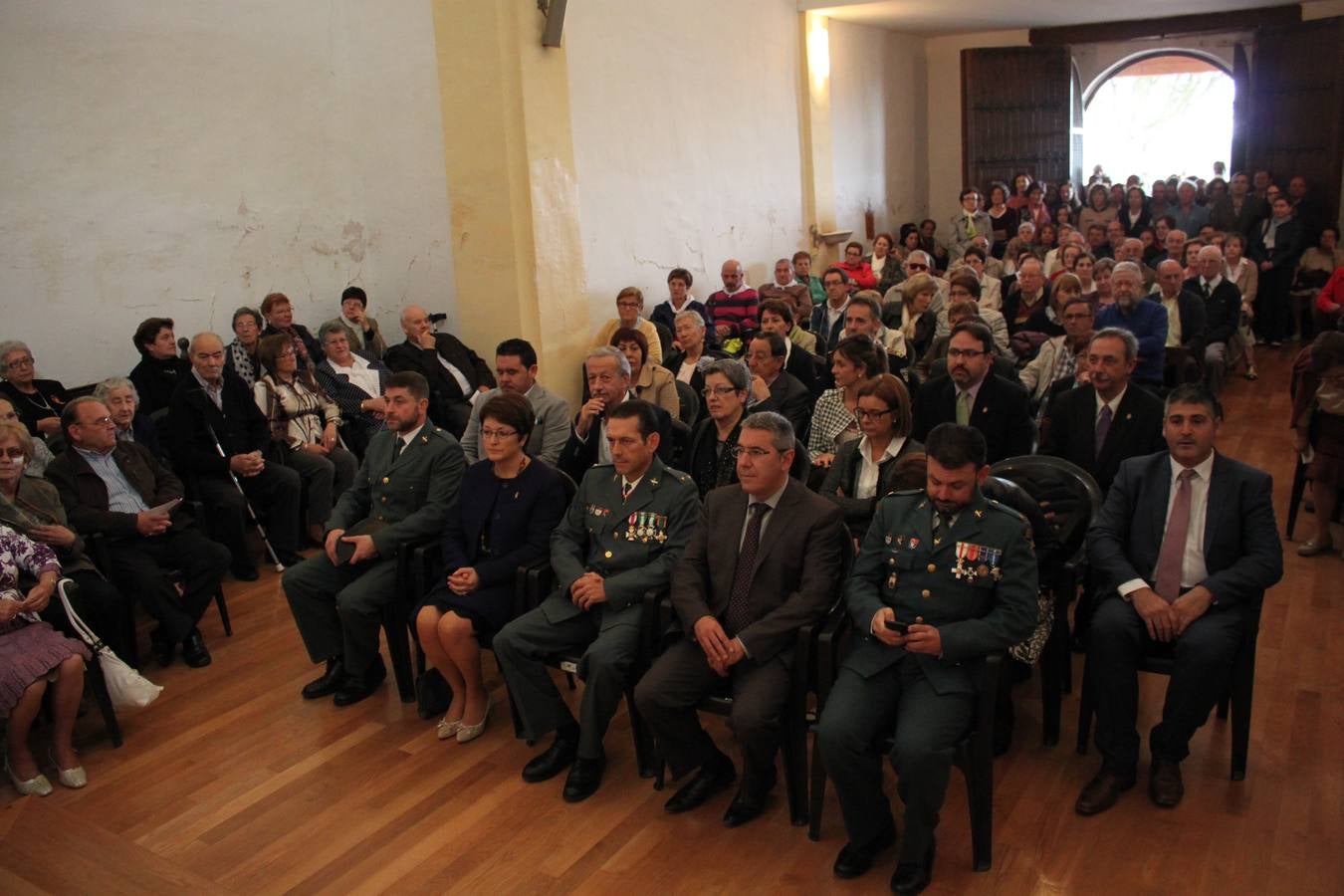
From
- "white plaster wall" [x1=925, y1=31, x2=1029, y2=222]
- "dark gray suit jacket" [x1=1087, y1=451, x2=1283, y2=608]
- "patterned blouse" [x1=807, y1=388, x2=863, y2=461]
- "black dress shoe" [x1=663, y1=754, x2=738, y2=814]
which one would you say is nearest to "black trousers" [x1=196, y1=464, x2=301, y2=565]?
"patterned blouse" [x1=807, y1=388, x2=863, y2=461]

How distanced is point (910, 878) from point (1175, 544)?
1.29 metres

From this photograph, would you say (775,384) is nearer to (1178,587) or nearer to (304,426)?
(1178,587)

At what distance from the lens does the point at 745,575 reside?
10.8 feet

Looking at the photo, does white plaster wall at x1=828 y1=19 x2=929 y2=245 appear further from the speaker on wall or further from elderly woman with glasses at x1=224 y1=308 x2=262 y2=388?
elderly woman with glasses at x1=224 y1=308 x2=262 y2=388

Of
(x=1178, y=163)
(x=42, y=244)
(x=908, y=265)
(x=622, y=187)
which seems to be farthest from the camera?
(x=1178, y=163)

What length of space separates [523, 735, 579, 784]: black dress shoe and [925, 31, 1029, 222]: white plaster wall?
10735 millimetres

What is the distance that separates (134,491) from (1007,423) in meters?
3.59

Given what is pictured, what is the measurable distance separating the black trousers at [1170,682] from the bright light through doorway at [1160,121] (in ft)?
39.7

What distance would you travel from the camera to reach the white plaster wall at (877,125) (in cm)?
1091

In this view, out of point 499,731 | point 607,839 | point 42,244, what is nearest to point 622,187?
point 42,244

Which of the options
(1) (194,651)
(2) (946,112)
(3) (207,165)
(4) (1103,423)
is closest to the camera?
(4) (1103,423)

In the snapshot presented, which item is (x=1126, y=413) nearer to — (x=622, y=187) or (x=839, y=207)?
(x=622, y=187)

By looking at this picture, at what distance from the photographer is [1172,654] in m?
3.20

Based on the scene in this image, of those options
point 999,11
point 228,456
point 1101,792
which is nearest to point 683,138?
Result: point 228,456
